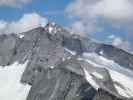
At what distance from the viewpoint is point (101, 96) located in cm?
13912

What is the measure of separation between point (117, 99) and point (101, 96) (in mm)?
8443

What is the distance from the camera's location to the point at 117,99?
5182 inches
